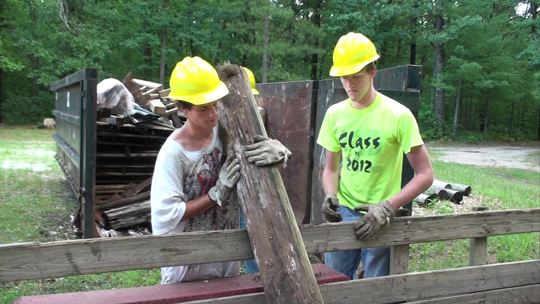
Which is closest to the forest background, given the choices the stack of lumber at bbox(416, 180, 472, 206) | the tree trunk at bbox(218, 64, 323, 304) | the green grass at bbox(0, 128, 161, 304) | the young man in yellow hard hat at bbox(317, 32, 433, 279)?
the green grass at bbox(0, 128, 161, 304)

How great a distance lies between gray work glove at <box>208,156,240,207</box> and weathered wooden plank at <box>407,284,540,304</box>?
1.29 meters

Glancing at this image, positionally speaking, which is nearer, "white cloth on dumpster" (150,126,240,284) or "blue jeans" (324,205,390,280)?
"white cloth on dumpster" (150,126,240,284)

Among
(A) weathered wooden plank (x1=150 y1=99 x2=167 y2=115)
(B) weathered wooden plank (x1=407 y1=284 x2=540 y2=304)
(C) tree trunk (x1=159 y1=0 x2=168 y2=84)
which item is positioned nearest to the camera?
(B) weathered wooden plank (x1=407 y1=284 x2=540 y2=304)

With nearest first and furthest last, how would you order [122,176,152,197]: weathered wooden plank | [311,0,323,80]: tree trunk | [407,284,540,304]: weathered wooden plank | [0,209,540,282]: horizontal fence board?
[0,209,540,282]: horizontal fence board
[407,284,540,304]: weathered wooden plank
[122,176,152,197]: weathered wooden plank
[311,0,323,80]: tree trunk

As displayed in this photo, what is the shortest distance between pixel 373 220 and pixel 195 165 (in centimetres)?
94

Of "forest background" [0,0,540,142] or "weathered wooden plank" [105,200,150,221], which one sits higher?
"forest background" [0,0,540,142]

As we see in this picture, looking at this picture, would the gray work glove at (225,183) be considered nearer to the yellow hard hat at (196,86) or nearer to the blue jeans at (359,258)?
the yellow hard hat at (196,86)

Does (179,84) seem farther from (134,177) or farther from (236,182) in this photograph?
(134,177)

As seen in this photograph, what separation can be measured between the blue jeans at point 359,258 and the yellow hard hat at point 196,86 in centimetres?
117

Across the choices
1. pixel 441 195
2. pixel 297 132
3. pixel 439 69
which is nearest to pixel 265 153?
pixel 297 132

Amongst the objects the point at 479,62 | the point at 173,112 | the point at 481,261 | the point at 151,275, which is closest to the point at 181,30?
the point at 479,62

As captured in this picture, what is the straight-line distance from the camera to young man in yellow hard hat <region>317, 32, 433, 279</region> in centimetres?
253

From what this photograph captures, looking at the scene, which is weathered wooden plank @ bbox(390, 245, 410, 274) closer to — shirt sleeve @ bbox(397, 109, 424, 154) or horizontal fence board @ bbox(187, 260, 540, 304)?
horizontal fence board @ bbox(187, 260, 540, 304)

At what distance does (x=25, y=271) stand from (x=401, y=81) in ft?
9.48
